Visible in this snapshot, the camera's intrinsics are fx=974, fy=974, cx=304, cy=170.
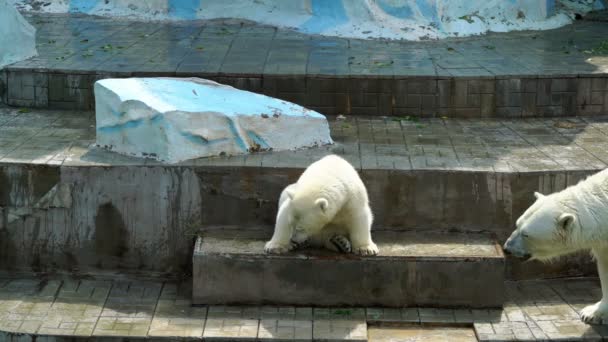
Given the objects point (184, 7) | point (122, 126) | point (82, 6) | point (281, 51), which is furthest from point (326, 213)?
point (82, 6)

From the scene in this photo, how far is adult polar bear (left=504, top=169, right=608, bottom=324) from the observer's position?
5695 mm

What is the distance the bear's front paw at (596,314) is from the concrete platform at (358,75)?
2553 mm

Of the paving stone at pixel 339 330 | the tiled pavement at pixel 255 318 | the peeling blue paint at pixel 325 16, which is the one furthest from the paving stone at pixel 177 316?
the peeling blue paint at pixel 325 16

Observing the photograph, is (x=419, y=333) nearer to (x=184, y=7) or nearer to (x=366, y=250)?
(x=366, y=250)

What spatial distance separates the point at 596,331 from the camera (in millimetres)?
6000

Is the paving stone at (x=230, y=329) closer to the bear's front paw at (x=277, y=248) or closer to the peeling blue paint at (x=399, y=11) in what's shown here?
the bear's front paw at (x=277, y=248)

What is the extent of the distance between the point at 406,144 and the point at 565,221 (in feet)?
6.41

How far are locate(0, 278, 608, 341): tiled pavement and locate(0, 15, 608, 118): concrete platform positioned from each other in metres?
2.10

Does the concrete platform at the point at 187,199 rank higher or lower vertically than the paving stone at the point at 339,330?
higher

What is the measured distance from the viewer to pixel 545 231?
18.7 feet

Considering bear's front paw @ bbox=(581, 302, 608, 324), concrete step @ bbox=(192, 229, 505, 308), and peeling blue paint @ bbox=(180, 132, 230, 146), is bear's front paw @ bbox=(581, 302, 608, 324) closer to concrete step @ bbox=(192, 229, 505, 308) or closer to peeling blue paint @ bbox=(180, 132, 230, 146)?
concrete step @ bbox=(192, 229, 505, 308)

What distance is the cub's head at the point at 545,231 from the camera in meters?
5.69

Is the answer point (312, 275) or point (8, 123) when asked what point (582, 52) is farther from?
point (8, 123)

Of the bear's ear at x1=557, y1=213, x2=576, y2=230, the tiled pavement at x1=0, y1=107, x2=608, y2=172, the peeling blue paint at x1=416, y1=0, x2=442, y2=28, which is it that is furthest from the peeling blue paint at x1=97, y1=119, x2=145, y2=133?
the peeling blue paint at x1=416, y1=0, x2=442, y2=28
